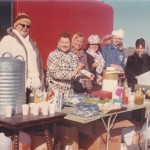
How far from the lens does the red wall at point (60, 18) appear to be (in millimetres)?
5359

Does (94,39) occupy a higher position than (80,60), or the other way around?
(94,39)

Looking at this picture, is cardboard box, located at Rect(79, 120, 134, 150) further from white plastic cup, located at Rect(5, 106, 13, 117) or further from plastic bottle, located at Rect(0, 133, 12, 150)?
white plastic cup, located at Rect(5, 106, 13, 117)

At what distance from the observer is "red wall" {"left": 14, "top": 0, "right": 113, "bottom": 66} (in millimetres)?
→ 5359

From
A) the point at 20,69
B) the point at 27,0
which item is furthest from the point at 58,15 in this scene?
the point at 20,69

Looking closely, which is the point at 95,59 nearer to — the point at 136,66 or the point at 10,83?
the point at 136,66

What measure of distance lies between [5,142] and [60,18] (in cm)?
302

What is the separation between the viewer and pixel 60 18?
591 centimetres

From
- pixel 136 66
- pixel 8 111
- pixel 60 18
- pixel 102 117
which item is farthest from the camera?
pixel 60 18

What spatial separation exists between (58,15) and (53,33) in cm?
33

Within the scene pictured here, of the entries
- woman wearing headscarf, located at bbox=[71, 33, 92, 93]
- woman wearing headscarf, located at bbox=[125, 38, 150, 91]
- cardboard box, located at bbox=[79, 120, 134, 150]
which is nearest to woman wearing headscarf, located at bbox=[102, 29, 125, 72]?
woman wearing headscarf, located at bbox=[125, 38, 150, 91]

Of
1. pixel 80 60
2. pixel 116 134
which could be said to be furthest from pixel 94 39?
pixel 116 134

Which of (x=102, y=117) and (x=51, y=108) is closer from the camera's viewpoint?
(x=51, y=108)

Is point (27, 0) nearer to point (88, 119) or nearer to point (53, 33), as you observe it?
point (53, 33)

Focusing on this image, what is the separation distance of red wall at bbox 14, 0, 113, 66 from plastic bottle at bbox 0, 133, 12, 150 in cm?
218
